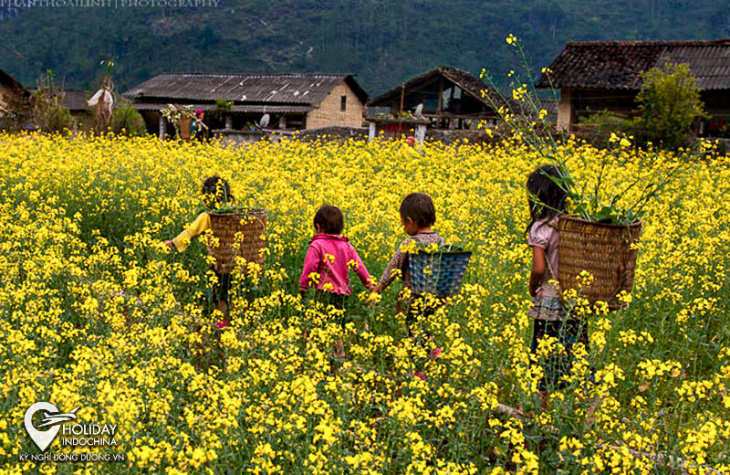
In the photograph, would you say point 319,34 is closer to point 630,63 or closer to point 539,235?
point 630,63

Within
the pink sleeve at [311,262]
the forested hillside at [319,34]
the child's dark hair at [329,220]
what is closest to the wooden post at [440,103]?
the child's dark hair at [329,220]

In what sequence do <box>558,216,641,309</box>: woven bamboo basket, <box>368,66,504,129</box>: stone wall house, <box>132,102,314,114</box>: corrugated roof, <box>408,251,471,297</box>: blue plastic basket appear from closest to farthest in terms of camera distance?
<box>558,216,641,309</box>: woven bamboo basket
<box>408,251,471,297</box>: blue plastic basket
<box>368,66,504,129</box>: stone wall house
<box>132,102,314,114</box>: corrugated roof

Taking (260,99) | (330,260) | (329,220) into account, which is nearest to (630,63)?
(260,99)

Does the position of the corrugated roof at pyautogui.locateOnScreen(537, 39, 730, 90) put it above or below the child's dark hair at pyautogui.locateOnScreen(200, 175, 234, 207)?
above

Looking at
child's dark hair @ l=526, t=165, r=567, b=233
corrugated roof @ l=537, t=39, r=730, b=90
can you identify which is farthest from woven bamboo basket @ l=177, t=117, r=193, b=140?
child's dark hair @ l=526, t=165, r=567, b=233

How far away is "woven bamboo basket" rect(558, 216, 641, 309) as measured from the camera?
352 cm

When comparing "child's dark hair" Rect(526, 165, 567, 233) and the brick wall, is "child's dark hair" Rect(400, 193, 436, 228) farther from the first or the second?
the brick wall

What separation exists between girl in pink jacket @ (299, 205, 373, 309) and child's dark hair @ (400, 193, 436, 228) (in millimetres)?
500

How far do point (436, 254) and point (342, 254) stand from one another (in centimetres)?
74

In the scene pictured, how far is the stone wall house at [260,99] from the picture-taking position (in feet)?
106

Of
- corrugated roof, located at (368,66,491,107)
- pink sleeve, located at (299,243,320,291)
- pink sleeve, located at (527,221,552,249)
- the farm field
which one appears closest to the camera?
the farm field

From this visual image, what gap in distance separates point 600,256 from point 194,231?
118 inches

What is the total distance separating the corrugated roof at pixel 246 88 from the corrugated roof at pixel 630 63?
41.2 feet

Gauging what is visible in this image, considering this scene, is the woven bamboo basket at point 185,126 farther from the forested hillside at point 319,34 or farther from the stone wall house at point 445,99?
the forested hillside at point 319,34
